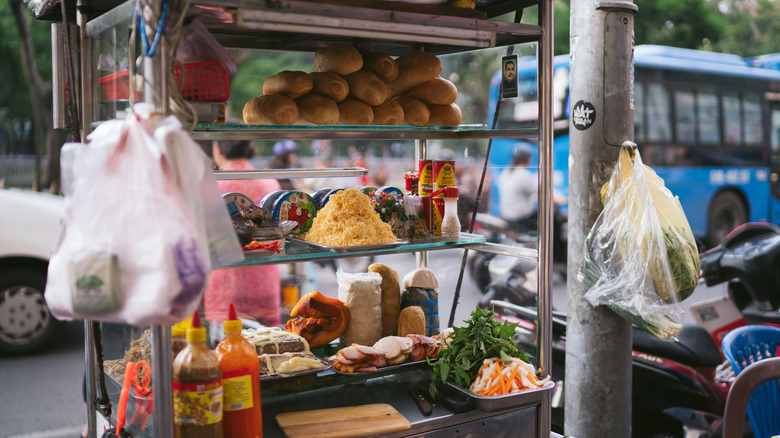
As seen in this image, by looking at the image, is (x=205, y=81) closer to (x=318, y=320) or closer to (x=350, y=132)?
(x=350, y=132)

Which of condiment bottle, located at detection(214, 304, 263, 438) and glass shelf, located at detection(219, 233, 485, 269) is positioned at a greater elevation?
glass shelf, located at detection(219, 233, 485, 269)

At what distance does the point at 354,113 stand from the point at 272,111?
0.36 metres

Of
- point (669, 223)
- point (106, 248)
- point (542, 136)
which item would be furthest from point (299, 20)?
point (669, 223)

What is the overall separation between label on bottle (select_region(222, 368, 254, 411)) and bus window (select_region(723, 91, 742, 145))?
40.2 ft

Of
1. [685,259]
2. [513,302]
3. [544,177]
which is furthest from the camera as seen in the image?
[513,302]

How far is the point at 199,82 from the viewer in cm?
237

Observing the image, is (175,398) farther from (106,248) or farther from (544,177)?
(544,177)

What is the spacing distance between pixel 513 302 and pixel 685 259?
106 cm

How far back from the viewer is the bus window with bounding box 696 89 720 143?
39.1 feet

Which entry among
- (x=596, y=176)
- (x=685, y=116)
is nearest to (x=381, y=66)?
(x=596, y=176)

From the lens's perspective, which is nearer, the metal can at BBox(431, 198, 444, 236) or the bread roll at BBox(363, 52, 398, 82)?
the bread roll at BBox(363, 52, 398, 82)

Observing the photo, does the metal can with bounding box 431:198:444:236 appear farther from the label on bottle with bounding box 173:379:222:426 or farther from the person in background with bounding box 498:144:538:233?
the label on bottle with bounding box 173:379:222:426

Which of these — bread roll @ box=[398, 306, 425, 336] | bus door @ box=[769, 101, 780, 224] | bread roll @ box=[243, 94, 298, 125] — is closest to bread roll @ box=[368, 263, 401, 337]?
bread roll @ box=[398, 306, 425, 336]

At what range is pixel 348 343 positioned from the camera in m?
3.13
